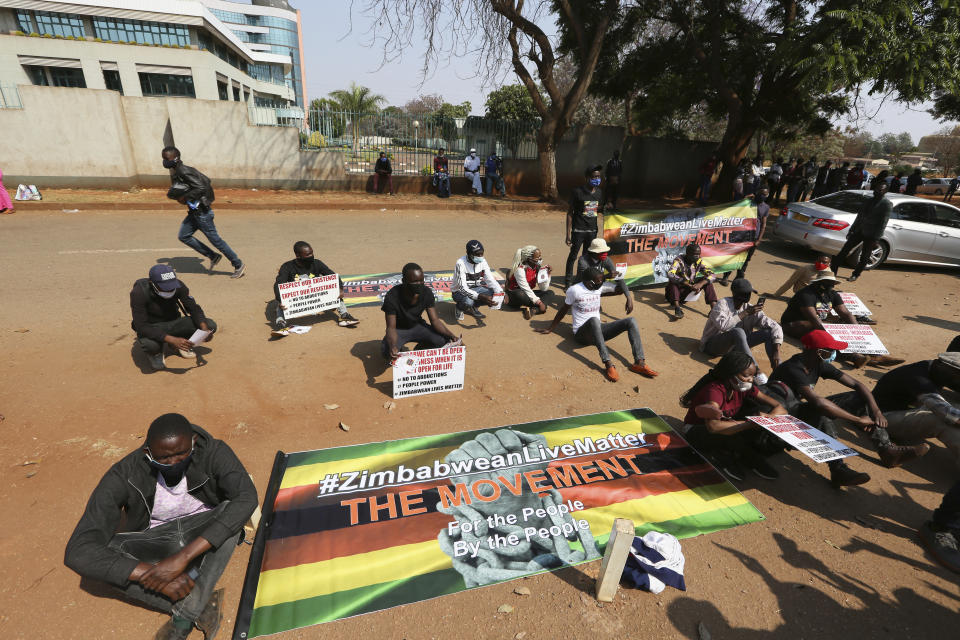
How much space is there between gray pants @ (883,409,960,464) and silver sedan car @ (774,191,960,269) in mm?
→ 7895

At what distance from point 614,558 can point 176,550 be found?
273 centimetres

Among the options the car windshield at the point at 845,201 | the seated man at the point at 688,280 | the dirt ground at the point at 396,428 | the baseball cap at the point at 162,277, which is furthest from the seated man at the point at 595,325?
the car windshield at the point at 845,201

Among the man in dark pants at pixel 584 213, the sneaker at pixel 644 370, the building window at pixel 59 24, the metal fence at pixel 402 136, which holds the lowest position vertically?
the sneaker at pixel 644 370

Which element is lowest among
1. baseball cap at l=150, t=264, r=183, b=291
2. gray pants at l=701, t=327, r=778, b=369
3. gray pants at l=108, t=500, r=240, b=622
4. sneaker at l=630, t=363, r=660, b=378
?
sneaker at l=630, t=363, r=660, b=378

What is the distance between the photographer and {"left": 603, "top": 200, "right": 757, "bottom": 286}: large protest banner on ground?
8898 mm

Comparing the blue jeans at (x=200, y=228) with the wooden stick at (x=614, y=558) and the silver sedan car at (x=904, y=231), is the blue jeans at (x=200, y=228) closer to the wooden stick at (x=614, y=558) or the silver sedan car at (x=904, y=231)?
the wooden stick at (x=614, y=558)

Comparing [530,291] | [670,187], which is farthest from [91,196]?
[670,187]

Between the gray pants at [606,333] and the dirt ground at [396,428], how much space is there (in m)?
0.28

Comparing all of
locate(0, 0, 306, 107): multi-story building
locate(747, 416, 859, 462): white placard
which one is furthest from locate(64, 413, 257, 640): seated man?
locate(0, 0, 306, 107): multi-story building

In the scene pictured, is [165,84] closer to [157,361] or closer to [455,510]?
[157,361]

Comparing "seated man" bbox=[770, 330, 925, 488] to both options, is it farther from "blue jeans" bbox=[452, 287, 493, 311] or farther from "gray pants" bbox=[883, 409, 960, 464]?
"blue jeans" bbox=[452, 287, 493, 311]

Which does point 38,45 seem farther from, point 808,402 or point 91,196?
point 808,402

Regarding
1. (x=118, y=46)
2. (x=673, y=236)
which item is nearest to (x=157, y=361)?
(x=673, y=236)

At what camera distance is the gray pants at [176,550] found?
8.96ft
